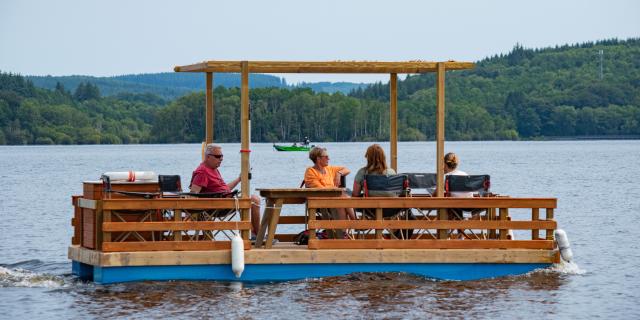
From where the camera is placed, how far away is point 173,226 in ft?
43.1

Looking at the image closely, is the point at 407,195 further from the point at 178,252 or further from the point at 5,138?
the point at 5,138

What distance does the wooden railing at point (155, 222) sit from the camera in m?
13.1

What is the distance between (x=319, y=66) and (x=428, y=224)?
2.16 meters

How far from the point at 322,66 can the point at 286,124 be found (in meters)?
86.8

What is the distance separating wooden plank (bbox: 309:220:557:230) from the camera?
43.8 feet

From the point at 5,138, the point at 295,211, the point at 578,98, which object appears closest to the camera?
the point at 295,211

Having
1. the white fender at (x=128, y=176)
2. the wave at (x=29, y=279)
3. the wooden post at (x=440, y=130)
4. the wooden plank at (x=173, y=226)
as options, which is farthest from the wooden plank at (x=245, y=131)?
the wave at (x=29, y=279)

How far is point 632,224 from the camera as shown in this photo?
89.4 feet

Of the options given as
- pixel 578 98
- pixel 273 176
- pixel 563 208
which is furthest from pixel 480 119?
pixel 563 208

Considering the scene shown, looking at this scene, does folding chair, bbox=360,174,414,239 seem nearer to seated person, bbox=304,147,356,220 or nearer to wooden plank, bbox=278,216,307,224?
seated person, bbox=304,147,356,220

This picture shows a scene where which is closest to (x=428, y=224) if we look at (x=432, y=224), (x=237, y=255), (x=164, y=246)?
(x=432, y=224)

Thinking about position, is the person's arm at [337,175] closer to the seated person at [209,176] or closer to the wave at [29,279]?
the seated person at [209,176]

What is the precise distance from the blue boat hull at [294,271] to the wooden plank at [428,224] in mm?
439

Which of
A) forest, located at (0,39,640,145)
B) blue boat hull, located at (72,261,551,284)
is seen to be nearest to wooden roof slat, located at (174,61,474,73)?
blue boat hull, located at (72,261,551,284)
